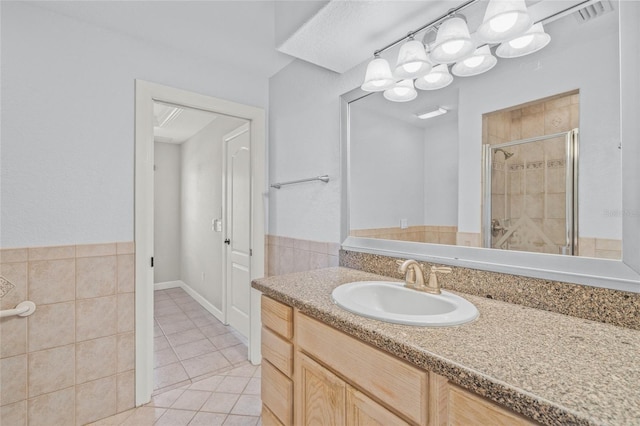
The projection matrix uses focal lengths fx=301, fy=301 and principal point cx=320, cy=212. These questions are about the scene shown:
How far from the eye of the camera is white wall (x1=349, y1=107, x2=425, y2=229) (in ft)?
4.83

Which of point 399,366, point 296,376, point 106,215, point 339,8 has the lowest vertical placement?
point 296,376

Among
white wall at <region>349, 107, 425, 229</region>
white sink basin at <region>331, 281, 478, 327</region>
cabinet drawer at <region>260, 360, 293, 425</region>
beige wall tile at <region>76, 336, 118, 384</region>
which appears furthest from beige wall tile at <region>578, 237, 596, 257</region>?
beige wall tile at <region>76, 336, 118, 384</region>

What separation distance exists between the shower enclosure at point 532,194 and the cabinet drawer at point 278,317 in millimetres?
851

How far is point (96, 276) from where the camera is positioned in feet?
5.80

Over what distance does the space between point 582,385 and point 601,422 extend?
0.38 ft

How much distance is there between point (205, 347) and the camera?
2.66m

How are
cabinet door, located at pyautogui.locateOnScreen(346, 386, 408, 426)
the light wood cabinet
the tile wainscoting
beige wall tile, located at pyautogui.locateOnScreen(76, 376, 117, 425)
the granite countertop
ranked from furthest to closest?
the tile wainscoting < beige wall tile, located at pyautogui.locateOnScreen(76, 376, 117, 425) < cabinet door, located at pyautogui.locateOnScreen(346, 386, 408, 426) < the light wood cabinet < the granite countertop

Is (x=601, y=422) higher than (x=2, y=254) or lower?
lower

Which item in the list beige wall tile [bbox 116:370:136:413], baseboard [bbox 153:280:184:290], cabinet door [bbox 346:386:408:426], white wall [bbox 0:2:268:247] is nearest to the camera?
cabinet door [bbox 346:386:408:426]

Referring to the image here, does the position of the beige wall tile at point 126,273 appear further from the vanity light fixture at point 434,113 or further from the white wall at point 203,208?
the vanity light fixture at point 434,113

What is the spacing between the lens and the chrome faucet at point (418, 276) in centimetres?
118

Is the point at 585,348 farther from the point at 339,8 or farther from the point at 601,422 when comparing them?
the point at 339,8

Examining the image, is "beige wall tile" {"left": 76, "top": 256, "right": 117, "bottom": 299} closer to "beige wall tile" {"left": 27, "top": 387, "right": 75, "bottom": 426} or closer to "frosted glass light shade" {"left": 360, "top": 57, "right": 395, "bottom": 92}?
"beige wall tile" {"left": 27, "top": 387, "right": 75, "bottom": 426}

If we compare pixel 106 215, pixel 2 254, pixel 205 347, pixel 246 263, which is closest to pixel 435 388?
pixel 106 215
